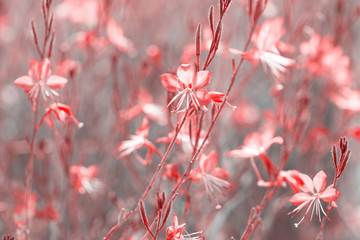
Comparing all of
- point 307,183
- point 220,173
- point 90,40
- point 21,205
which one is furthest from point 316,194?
point 21,205

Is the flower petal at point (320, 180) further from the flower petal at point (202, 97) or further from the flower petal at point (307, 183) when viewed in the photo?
the flower petal at point (202, 97)

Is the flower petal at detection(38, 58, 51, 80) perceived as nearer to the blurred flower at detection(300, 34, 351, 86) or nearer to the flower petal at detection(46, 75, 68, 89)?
the flower petal at detection(46, 75, 68, 89)

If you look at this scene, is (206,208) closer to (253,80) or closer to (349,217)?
(349,217)

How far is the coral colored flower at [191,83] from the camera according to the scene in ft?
2.97

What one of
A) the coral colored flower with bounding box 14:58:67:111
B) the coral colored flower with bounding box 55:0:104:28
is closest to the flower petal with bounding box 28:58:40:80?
the coral colored flower with bounding box 14:58:67:111

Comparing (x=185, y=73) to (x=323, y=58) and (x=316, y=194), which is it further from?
(x=323, y=58)

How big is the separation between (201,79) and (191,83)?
0.03 metres

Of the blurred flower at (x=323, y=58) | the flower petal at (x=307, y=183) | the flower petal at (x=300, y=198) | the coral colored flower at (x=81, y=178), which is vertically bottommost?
the coral colored flower at (x=81, y=178)

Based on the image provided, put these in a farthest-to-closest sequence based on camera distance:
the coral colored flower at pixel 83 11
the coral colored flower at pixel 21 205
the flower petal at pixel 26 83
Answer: the coral colored flower at pixel 83 11, the coral colored flower at pixel 21 205, the flower petal at pixel 26 83

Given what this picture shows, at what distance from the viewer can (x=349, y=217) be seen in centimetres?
249

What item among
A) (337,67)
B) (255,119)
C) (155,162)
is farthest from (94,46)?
(255,119)

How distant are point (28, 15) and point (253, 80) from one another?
63.0 inches

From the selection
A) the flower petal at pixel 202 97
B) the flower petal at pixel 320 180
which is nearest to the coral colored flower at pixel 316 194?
the flower petal at pixel 320 180

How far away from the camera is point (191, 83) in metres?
0.93
